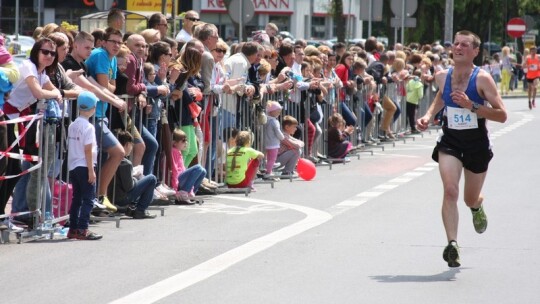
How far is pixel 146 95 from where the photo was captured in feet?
48.5

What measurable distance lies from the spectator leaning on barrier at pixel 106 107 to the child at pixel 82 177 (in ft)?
3.88

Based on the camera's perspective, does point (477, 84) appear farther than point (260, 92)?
No

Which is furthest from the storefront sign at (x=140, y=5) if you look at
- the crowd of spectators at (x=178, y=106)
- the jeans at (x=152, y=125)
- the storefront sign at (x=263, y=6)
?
Result: the jeans at (x=152, y=125)

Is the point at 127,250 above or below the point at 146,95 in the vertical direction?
below

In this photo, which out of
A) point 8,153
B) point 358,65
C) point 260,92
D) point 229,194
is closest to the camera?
point 8,153

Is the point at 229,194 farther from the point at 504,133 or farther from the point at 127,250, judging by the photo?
the point at 504,133

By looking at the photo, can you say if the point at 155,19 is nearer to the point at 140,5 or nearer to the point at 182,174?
the point at 182,174

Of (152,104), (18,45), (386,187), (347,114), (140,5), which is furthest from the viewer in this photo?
(140,5)

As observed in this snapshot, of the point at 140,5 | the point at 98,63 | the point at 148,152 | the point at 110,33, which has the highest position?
the point at 140,5

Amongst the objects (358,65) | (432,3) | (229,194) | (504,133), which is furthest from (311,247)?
(432,3)

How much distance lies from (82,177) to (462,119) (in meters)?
3.27

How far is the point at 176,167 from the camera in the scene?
15625 mm

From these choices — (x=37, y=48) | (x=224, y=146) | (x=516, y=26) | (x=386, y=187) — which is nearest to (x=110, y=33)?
(x=37, y=48)

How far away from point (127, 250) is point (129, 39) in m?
3.71
